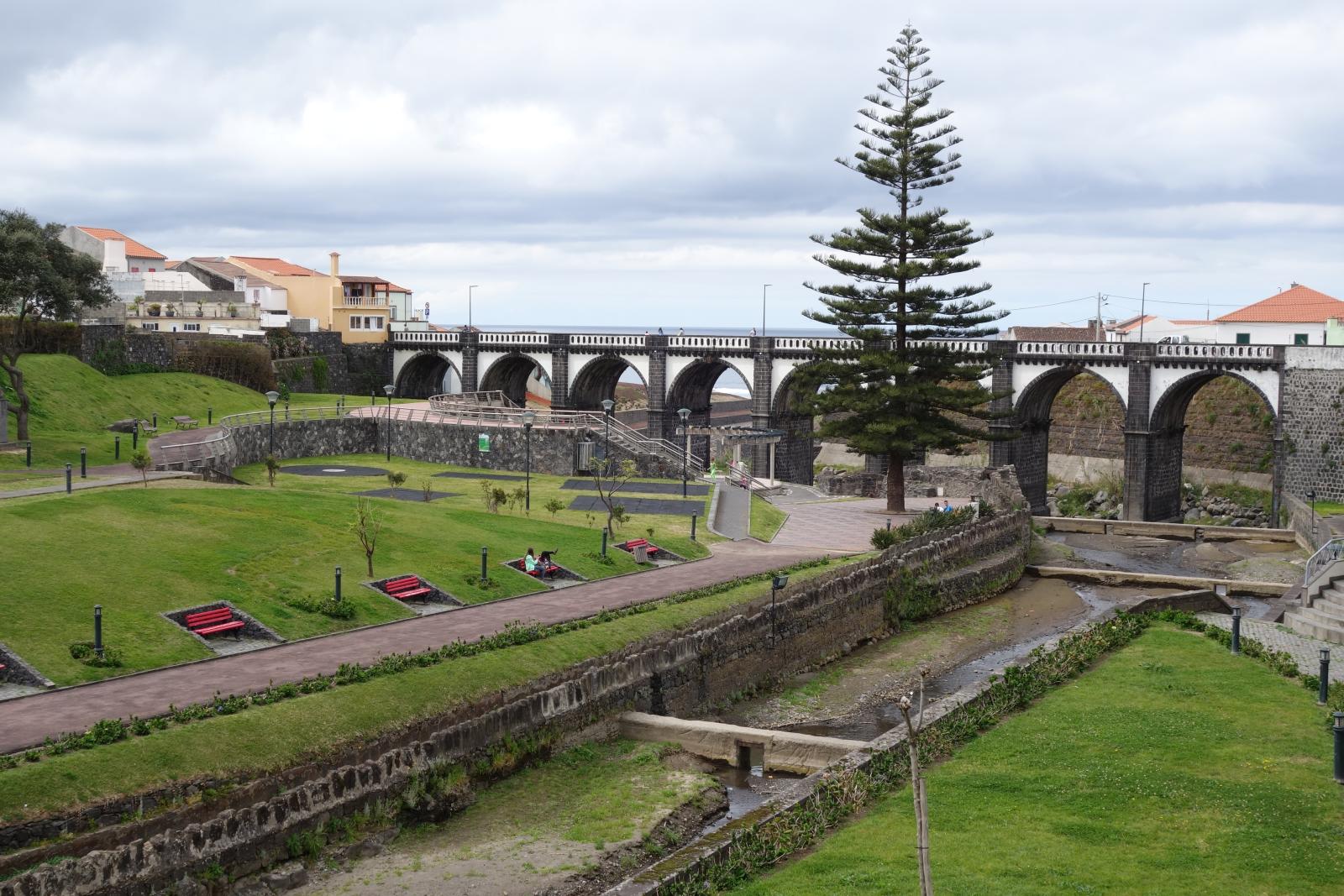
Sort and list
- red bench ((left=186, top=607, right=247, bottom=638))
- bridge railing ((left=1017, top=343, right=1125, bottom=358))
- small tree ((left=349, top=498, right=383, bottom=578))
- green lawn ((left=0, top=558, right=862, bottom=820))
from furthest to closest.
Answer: bridge railing ((left=1017, top=343, right=1125, bottom=358)) < small tree ((left=349, top=498, right=383, bottom=578)) < red bench ((left=186, top=607, right=247, bottom=638)) < green lawn ((left=0, top=558, right=862, bottom=820))

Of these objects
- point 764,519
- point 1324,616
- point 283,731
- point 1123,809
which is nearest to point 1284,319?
point 764,519

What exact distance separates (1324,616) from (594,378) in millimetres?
46486

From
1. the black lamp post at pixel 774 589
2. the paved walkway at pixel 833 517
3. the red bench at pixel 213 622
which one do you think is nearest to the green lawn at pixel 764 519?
the paved walkway at pixel 833 517

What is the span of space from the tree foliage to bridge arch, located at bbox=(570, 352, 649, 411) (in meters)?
28.5

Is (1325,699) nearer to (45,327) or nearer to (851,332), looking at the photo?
(851,332)

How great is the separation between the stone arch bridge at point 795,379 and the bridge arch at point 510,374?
0.28 feet

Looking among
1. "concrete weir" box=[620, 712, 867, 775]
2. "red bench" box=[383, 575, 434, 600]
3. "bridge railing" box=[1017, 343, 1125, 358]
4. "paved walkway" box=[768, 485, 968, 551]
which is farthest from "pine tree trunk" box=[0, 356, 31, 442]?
"bridge railing" box=[1017, 343, 1125, 358]

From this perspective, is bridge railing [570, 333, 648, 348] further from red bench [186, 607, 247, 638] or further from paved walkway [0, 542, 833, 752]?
red bench [186, 607, 247, 638]

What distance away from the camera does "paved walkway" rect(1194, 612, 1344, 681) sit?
81.2 ft

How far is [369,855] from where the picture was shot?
17.0m

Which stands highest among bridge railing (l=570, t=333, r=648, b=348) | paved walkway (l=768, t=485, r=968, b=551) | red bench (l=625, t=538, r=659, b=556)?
bridge railing (l=570, t=333, r=648, b=348)

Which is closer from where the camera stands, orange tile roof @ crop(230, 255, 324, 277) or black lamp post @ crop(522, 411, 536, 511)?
black lamp post @ crop(522, 411, 536, 511)

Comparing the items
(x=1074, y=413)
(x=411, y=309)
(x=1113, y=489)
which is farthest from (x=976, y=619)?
(x=411, y=309)

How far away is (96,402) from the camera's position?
4897 cm
